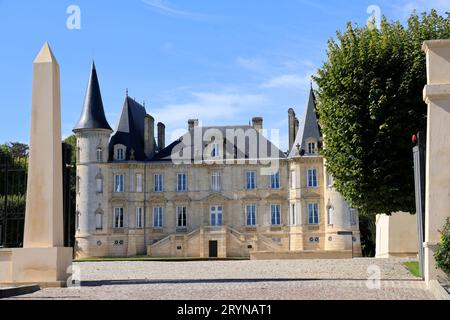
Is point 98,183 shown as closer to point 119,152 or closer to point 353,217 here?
point 119,152

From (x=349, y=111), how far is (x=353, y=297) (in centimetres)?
1046

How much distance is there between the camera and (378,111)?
20.5m

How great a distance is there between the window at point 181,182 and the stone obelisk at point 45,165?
118ft

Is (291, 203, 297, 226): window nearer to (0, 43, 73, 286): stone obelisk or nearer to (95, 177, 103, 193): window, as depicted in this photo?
(95, 177, 103, 193): window

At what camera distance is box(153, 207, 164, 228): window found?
5081 centimetres

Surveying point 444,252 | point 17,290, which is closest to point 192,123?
point 17,290

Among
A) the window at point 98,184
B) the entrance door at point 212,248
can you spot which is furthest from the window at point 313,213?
the window at point 98,184

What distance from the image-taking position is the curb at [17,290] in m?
12.1

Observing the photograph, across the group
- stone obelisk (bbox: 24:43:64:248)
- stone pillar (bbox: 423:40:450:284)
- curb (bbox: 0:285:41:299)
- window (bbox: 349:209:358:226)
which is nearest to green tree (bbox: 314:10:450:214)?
stone pillar (bbox: 423:40:450:284)

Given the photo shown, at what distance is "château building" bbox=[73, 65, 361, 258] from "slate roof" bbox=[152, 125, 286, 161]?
0.27ft

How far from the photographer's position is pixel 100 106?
50.2m

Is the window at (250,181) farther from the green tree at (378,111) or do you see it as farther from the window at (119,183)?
the green tree at (378,111)

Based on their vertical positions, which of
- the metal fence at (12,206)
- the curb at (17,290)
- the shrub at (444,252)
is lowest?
the curb at (17,290)
